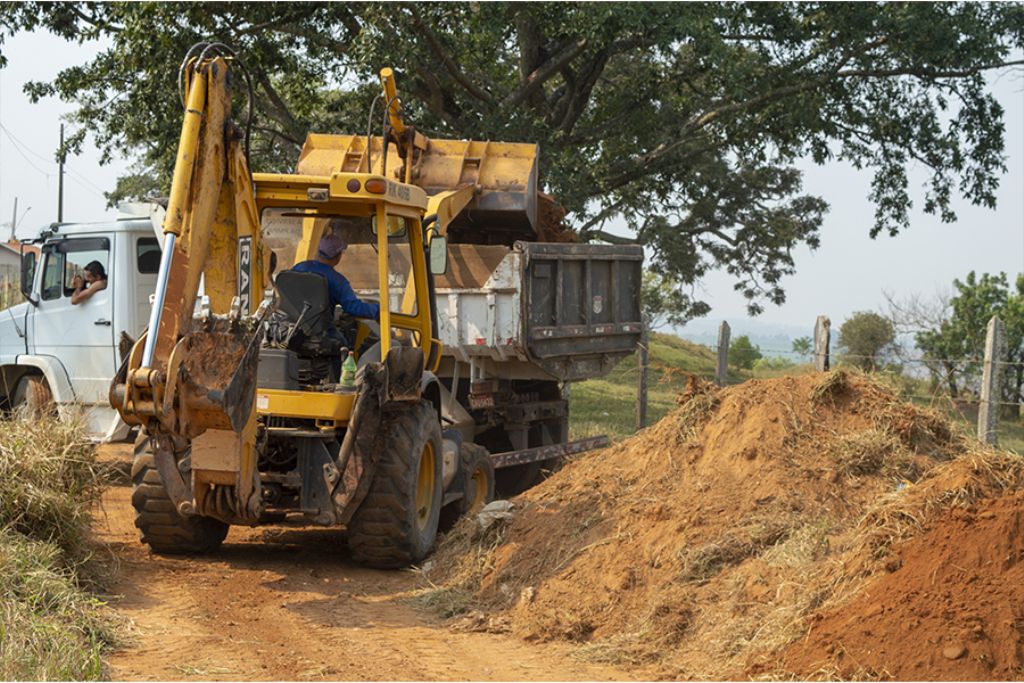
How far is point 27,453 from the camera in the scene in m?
7.83

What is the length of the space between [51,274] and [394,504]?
5.61 m

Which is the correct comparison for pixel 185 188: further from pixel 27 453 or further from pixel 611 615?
pixel 611 615

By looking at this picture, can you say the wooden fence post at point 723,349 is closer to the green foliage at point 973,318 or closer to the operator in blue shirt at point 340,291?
the green foliage at point 973,318

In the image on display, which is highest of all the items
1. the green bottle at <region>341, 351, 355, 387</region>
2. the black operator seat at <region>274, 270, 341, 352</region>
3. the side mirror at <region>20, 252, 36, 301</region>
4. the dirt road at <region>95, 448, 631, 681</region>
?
the side mirror at <region>20, 252, 36, 301</region>

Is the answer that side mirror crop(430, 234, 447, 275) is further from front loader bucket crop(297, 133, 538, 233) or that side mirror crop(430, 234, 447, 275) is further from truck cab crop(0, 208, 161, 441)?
truck cab crop(0, 208, 161, 441)

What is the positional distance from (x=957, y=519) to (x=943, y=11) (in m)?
13.7

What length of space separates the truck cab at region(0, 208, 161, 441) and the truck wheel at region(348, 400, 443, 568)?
429 centimetres

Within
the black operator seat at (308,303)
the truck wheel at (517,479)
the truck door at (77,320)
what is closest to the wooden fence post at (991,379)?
the truck wheel at (517,479)

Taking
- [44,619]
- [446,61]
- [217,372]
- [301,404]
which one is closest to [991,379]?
[301,404]

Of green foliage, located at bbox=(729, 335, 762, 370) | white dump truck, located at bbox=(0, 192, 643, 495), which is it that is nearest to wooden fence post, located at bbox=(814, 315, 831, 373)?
white dump truck, located at bbox=(0, 192, 643, 495)

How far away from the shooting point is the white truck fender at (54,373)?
1212cm

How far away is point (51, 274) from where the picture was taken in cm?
1231

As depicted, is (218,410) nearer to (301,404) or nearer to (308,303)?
(301,404)

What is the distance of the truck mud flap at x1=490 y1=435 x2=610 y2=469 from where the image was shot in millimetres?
11555
